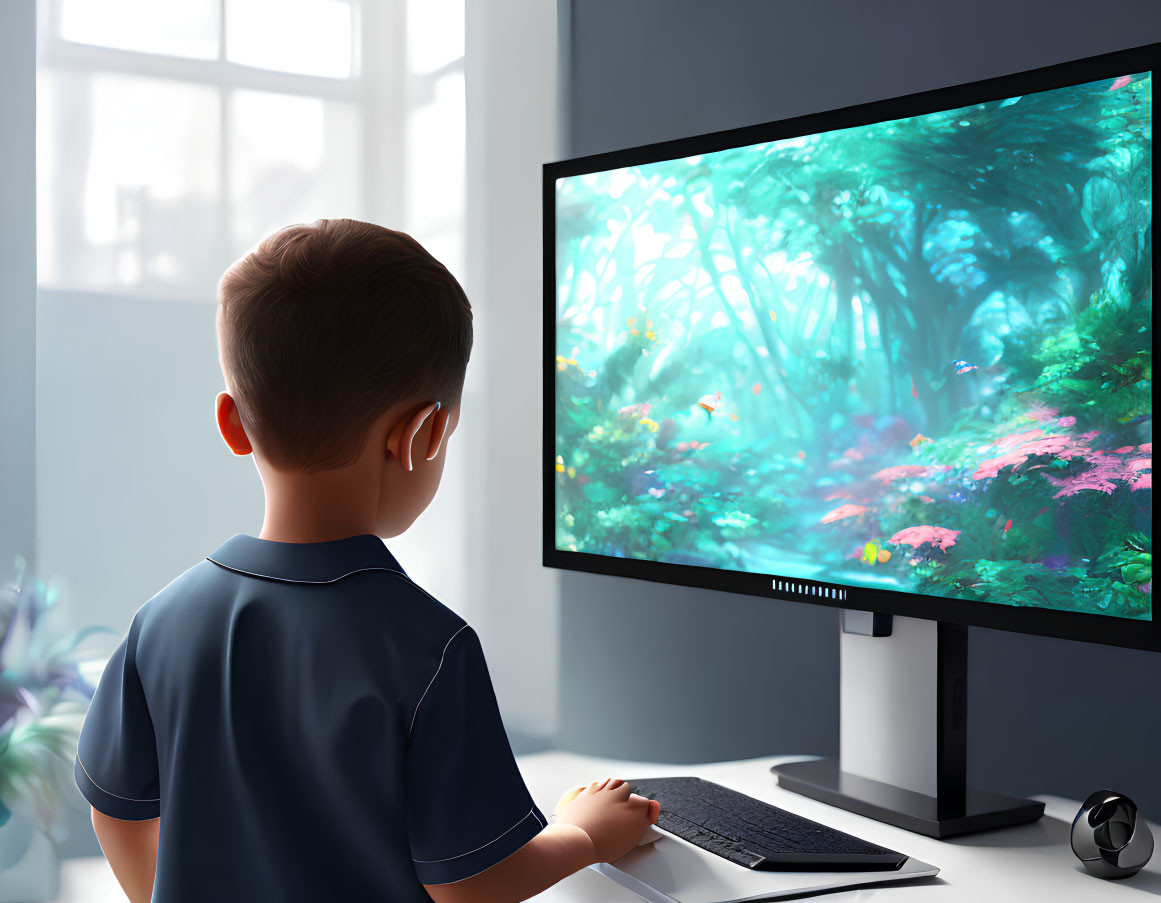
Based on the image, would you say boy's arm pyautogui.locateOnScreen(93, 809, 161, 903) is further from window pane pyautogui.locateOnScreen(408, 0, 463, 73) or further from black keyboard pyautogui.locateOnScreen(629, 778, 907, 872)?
window pane pyautogui.locateOnScreen(408, 0, 463, 73)

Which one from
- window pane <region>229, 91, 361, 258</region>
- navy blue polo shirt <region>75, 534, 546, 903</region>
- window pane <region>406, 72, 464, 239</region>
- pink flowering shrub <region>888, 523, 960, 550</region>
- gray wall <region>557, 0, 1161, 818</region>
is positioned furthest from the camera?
window pane <region>406, 72, 464, 239</region>

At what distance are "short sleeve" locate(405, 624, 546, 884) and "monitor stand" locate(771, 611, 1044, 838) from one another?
1.79 ft

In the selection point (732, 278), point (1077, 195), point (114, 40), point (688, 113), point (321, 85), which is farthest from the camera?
point (321, 85)

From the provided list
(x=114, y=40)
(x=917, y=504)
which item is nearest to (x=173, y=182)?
(x=114, y=40)

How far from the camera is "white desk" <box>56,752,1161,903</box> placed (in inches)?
34.0

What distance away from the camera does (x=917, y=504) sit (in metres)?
1.02

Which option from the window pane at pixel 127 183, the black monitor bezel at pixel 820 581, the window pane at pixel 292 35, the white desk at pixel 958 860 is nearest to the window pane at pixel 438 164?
the window pane at pixel 292 35

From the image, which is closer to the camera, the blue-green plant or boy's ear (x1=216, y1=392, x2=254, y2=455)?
boy's ear (x1=216, y1=392, x2=254, y2=455)

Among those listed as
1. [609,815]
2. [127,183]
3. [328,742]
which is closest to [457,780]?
[328,742]

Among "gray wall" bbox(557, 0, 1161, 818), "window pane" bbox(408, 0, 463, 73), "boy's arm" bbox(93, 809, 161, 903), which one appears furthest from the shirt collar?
"window pane" bbox(408, 0, 463, 73)

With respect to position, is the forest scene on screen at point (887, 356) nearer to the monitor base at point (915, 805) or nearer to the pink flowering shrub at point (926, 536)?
the pink flowering shrub at point (926, 536)

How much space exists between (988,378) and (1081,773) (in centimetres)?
56

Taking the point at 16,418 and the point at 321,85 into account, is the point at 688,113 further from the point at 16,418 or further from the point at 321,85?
the point at 16,418

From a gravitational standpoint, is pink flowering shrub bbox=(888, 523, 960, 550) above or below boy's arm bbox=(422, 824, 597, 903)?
above
